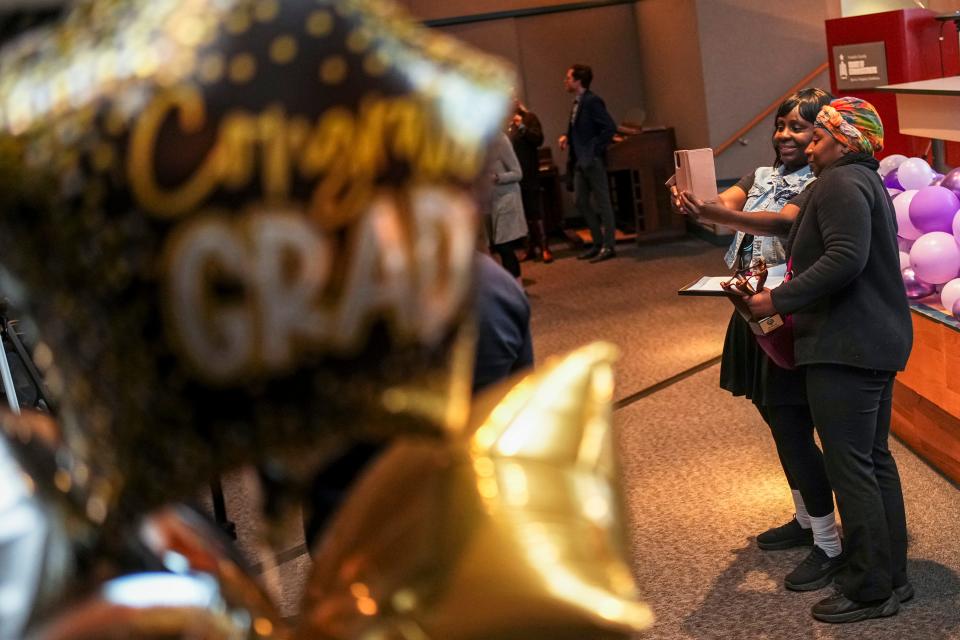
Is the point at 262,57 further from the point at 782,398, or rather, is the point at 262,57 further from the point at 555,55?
the point at 555,55

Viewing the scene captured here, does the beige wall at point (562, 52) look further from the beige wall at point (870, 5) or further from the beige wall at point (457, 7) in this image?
the beige wall at point (870, 5)

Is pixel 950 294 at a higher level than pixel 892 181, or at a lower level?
lower

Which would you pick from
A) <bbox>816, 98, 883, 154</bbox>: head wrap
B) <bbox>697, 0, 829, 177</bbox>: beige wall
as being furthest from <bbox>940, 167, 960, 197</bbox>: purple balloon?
<bbox>697, 0, 829, 177</bbox>: beige wall

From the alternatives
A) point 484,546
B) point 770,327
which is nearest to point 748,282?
point 770,327

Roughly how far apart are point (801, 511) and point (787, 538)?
9cm

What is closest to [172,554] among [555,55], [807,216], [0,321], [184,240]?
[184,240]

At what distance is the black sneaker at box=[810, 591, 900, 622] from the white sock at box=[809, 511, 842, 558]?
0.64ft

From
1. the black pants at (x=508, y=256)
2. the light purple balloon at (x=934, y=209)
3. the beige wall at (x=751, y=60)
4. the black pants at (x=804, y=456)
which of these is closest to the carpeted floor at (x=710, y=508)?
the black pants at (x=804, y=456)

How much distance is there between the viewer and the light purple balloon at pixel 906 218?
321cm

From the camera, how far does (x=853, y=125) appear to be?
7.95 feet

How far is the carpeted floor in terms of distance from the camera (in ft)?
8.38

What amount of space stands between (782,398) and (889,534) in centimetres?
40

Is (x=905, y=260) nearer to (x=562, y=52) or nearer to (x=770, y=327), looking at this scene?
(x=770, y=327)

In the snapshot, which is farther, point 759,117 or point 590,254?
point 590,254
